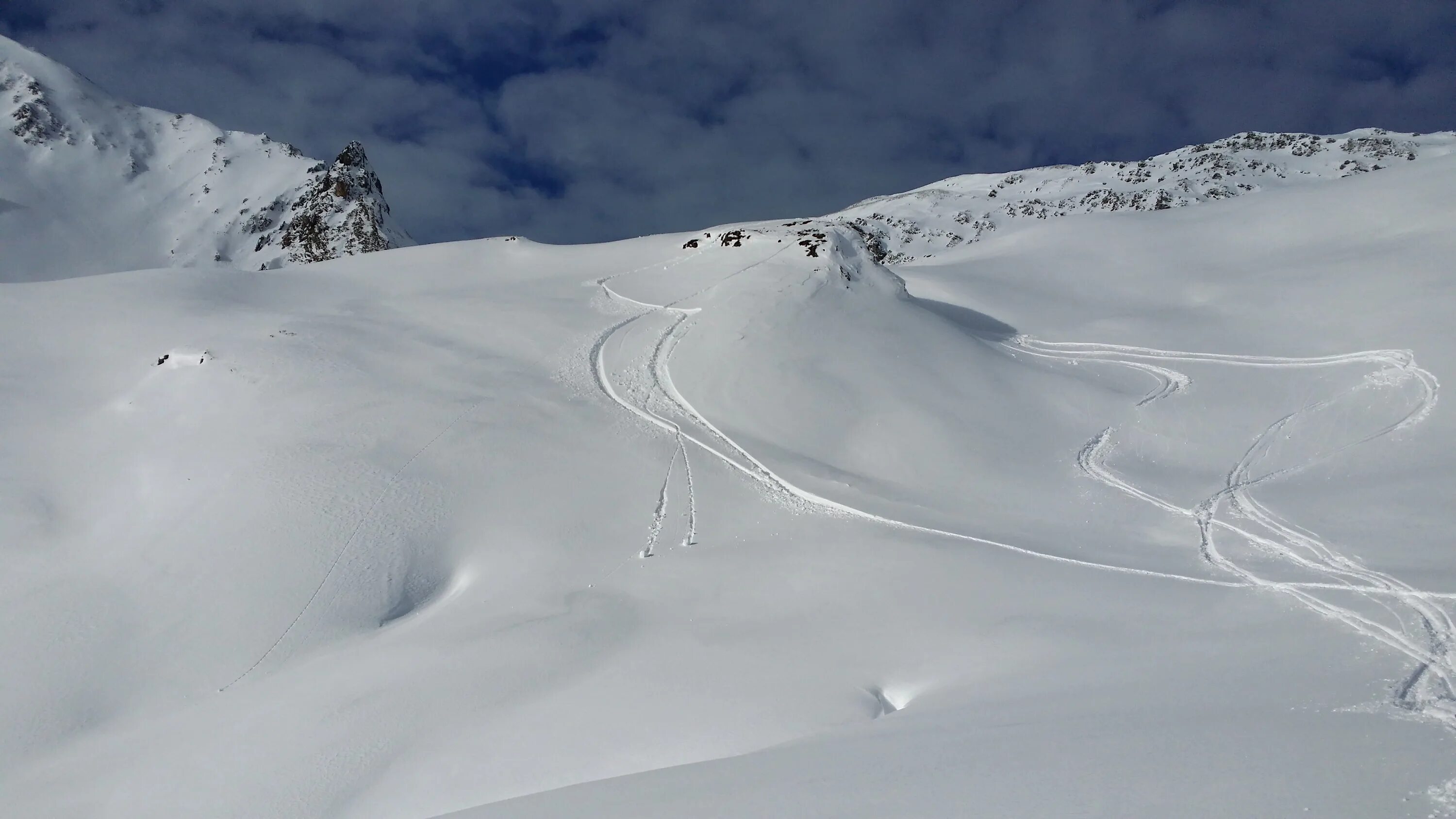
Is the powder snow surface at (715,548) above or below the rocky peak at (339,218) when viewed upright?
below

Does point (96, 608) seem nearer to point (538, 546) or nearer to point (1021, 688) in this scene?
point (538, 546)

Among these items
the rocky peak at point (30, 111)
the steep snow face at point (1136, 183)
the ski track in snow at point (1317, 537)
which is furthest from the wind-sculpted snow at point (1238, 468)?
the rocky peak at point (30, 111)

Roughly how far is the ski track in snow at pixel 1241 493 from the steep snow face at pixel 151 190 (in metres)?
84.0

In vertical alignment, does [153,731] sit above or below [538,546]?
below

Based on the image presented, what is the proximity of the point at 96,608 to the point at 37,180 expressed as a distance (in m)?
109

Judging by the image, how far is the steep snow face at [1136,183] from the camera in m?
122

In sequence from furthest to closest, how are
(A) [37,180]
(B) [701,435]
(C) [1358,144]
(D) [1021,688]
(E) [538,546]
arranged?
(C) [1358,144] → (A) [37,180] → (B) [701,435] → (E) [538,546] → (D) [1021,688]

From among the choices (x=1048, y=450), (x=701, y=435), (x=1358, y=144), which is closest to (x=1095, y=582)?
(x=1048, y=450)

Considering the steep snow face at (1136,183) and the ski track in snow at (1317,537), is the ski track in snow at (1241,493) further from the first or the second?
the steep snow face at (1136,183)

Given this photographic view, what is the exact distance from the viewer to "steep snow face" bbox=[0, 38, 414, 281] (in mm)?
87500

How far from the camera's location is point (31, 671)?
9.41 metres

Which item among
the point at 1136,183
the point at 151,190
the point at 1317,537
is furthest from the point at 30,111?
the point at 1136,183

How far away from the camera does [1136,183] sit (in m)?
137

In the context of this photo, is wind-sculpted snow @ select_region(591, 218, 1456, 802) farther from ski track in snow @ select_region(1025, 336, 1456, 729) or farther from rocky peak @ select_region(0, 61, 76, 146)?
rocky peak @ select_region(0, 61, 76, 146)
